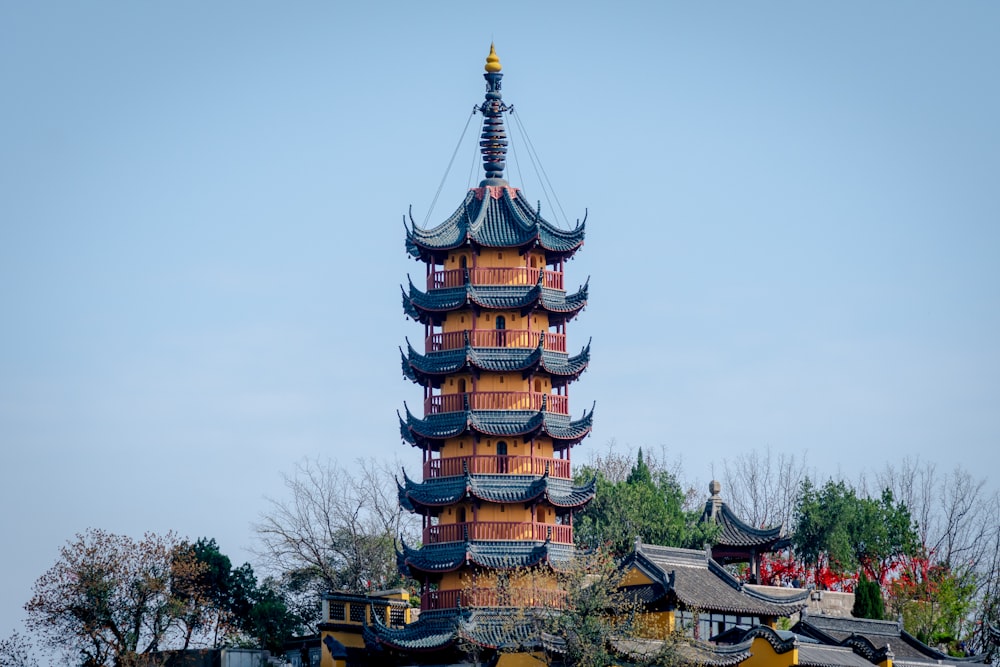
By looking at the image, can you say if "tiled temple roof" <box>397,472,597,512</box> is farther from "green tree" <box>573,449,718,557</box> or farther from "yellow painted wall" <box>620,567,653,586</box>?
"green tree" <box>573,449,718,557</box>

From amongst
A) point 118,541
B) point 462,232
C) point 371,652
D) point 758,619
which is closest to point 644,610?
point 758,619

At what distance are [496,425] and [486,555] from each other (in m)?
4.73

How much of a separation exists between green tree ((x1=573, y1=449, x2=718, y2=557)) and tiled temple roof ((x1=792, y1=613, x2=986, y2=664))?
8095 millimetres

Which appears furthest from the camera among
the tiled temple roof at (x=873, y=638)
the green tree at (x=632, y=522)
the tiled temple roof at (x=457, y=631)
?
the green tree at (x=632, y=522)

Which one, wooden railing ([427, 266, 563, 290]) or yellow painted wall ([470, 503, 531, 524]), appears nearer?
yellow painted wall ([470, 503, 531, 524])

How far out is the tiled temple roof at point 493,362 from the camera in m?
64.9

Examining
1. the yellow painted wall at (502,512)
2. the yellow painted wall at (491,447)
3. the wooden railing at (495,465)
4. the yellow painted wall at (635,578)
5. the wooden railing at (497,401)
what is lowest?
the yellow painted wall at (635,578)

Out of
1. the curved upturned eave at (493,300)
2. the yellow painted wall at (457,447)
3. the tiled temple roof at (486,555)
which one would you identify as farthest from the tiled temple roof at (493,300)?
the tiled temple roof at (486,555)

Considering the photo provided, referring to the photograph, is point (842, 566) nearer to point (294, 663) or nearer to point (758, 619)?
point (758, 619)

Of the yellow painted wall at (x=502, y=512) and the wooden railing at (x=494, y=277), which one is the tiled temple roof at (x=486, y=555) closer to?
the yellow painted wall at (x=502, y=512)

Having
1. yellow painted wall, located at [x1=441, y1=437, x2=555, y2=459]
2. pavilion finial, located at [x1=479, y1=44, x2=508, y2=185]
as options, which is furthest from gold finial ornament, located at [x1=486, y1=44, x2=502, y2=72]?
yellow painted wall, located at [x1=441, y1=437, x2=555, y2=459]

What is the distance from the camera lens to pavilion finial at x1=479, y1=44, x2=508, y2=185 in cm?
6862

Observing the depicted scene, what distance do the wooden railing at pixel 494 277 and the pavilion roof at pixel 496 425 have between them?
4806 mm

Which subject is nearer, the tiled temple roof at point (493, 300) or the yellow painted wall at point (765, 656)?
the yellow painted wall at point (765, 656)
